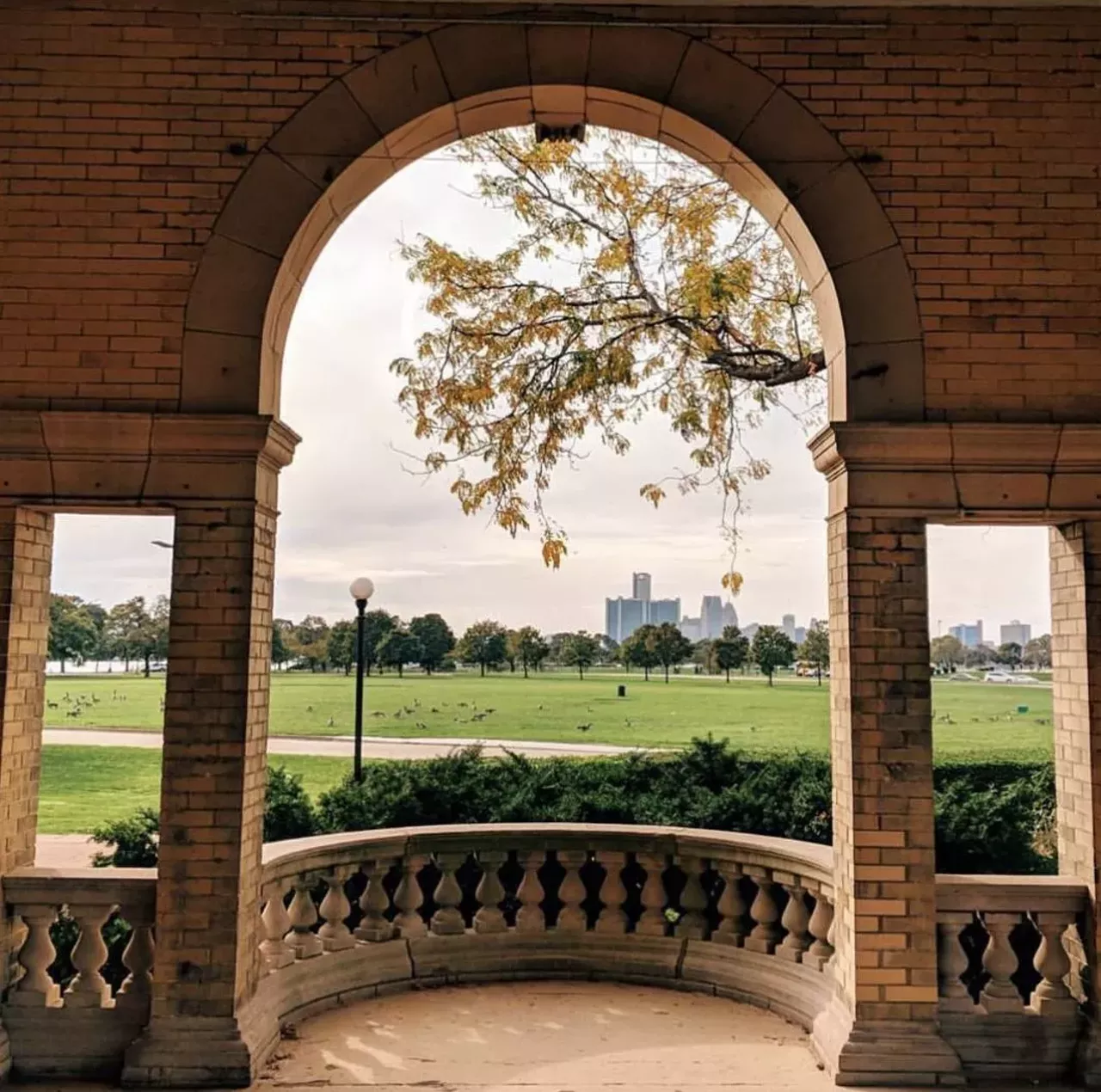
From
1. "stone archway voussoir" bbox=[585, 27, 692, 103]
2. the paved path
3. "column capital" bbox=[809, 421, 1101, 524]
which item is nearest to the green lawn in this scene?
the paved path

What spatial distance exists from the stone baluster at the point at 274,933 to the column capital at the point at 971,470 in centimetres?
388

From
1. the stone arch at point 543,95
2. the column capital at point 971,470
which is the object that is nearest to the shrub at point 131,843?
the stone arch at point 543,95

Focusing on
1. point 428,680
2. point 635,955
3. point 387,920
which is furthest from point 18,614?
point 428,680

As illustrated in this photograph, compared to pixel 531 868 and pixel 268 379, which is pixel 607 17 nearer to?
pixel 268 379

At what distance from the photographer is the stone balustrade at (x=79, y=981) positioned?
466 cm

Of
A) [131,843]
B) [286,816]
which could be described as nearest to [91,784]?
[131,843]

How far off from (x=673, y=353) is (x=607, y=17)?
5.11 meters

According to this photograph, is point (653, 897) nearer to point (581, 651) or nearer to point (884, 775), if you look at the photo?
point (884, 775)

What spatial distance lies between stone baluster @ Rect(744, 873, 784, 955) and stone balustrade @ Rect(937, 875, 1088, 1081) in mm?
1199

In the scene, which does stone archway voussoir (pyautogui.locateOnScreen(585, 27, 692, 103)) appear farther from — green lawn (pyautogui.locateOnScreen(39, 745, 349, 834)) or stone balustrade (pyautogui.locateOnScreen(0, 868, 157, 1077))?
green lawn (pyautogui.locateOnScreen(39, 745, 349, 834))

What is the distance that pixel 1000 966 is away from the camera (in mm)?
4828

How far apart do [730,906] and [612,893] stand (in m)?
0.77

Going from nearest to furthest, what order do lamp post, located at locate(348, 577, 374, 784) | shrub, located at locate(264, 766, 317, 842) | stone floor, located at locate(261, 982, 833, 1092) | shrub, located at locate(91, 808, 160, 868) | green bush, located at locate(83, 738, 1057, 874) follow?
stone floor, located at locate(261, 982, 833, 1092) < green bush, located at locate(83, 738, 1057, 874) < shrub, located at locate(91, 808, 160, 868) < shrub, located at locate(264, 766, 317, 842) < lamp post, located at locate(348, 577, 374, 784)

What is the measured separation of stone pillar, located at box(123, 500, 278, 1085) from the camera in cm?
454
